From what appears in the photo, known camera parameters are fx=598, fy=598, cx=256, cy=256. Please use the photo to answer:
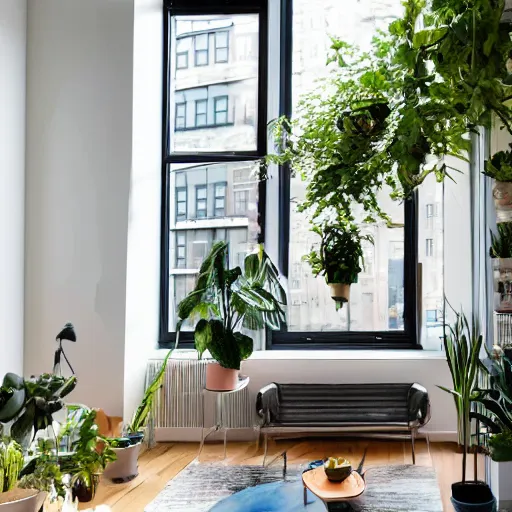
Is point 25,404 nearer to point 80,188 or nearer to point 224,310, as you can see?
→ point 224,310

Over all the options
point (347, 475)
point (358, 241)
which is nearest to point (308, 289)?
point (358, 241)

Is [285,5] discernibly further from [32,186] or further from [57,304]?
[57,304]

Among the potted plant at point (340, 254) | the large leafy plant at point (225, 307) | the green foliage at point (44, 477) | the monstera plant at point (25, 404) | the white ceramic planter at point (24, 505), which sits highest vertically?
the potted plant at point (340, 254)

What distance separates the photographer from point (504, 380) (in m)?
2.80

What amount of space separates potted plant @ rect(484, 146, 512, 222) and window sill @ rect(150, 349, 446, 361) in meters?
A: 1.85

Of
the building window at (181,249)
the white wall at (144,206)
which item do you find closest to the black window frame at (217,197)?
the building window at (181,249)

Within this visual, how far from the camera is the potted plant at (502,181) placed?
2910 mm

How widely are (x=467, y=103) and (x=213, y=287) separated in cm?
200

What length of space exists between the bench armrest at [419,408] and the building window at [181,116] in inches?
109

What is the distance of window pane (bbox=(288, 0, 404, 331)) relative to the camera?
4855mm

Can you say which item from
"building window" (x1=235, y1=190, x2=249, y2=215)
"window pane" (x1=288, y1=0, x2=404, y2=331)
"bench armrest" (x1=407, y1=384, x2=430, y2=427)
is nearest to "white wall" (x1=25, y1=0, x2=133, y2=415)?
"building window" (x1=235, y1=190, x2=249, y2=215)

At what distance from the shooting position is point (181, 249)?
495 cm

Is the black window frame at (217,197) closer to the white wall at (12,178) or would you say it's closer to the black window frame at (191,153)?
the black window frame at (191,153)

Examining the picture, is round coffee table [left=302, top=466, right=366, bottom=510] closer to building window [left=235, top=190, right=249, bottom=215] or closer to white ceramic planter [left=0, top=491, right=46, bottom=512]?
white ceramic planter [left=0, top=491, right=46, bottom=512]
